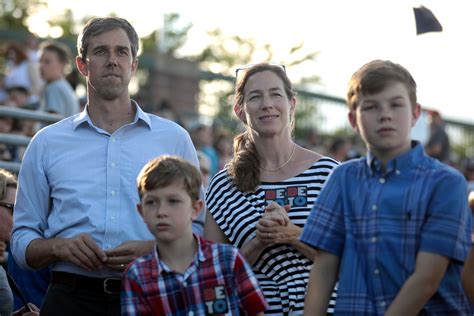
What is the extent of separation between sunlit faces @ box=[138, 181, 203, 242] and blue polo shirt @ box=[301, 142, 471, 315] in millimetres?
789

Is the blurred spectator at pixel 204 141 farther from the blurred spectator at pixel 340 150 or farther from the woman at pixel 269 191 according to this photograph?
the woman at pixel 269 191

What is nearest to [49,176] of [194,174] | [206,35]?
[194,174]

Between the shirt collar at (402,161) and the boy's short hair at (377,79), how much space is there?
21cm

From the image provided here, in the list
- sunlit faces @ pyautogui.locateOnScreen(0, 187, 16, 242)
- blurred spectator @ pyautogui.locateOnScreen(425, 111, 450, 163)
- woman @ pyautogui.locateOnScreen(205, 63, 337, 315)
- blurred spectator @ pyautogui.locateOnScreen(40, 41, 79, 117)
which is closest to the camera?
woman @ pyautogui.locateOnScreen(205, 63, 337, 315)

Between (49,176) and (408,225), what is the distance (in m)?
2.19

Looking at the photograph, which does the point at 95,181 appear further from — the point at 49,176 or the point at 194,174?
the point at 194,174

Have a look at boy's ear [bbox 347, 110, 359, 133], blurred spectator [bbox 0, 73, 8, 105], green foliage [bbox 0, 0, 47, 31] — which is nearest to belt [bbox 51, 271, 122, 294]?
boy's ear [bbox 347, 110, 359, 133]

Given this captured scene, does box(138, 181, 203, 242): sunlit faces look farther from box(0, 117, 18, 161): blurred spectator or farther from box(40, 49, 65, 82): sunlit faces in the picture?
box(40, 49, 65, 82): sunlit faces

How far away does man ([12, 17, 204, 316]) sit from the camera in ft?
19.1

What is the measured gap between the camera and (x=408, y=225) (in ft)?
15.4

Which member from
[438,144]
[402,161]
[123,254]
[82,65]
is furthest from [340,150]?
[402,161]

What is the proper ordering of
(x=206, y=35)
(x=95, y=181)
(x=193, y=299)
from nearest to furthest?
(x=193, y=299) → (x=95, y=181) → (x=206, y=35)

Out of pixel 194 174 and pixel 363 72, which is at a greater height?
pixel 363 72

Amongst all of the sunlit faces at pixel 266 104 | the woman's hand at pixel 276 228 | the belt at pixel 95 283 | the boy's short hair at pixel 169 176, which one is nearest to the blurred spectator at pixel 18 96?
the sunlit faces at pixel 266 104
